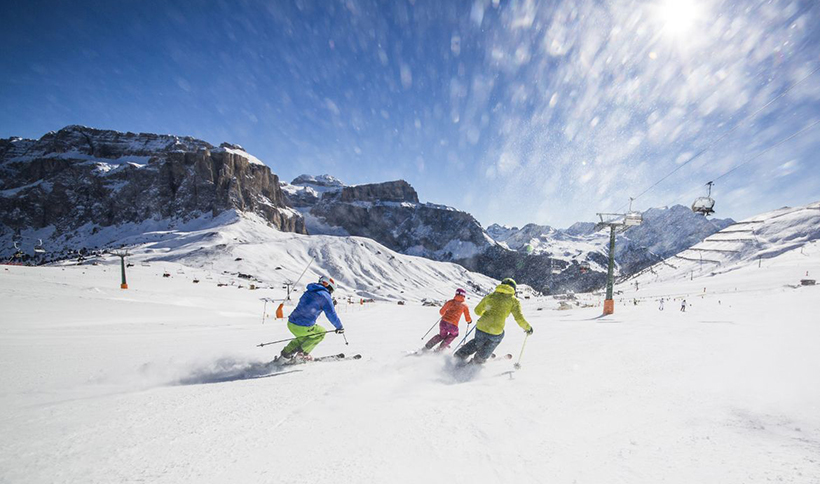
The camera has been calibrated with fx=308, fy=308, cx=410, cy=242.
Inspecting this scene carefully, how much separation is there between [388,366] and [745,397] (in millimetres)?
4626

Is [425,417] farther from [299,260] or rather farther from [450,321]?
[299,260]

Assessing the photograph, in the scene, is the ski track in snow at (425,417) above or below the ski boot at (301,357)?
above

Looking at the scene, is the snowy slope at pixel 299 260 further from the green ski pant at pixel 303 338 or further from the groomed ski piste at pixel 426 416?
the groomed ski piste at pixel 426 416

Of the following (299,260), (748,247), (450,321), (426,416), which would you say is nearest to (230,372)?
(426,416)

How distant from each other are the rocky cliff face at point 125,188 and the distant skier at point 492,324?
166608 millimetres

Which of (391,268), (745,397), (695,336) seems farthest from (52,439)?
(391,268)

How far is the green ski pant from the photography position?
6.03 meters

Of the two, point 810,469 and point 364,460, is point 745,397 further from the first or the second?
point 364,460

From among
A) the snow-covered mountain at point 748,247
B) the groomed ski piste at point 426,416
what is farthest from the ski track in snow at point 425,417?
the snow-covered mountain at point 748,247

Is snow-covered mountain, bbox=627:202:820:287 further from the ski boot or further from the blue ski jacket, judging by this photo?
the ski boot

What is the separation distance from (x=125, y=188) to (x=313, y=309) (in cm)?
20774

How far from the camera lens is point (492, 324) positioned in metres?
5.82

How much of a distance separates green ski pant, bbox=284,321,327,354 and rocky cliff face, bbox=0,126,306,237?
16459 cm

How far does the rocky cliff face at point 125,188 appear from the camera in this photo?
150 m
